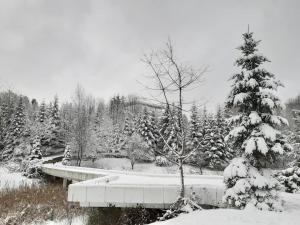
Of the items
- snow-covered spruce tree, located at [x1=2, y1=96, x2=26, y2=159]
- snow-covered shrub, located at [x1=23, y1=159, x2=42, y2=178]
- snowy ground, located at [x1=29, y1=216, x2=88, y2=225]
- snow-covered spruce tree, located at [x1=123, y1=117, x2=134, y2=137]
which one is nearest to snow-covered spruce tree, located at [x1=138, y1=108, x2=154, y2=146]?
snow-covered spruce tree, located at [x1=123, y1=117, x2=134, y2=137]

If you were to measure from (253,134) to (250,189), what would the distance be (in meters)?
1.89

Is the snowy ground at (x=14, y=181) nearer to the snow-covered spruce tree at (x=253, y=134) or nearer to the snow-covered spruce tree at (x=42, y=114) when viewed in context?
the snow-covered spruce tree at (x=253, y=134)

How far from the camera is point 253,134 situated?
941cm

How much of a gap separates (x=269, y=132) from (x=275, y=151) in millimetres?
652

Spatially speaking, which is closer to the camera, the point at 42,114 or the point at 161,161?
the point at 161,161

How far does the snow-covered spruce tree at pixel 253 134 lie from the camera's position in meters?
8.67

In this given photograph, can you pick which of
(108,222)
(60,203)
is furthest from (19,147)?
(108,222)

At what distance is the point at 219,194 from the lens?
A: 1012 cm

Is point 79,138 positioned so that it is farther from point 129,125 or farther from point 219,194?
point 219,194

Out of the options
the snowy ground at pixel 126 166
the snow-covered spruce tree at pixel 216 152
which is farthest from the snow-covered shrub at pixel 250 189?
the snowy ground at pixel 126 166

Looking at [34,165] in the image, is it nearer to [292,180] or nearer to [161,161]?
[161,161]

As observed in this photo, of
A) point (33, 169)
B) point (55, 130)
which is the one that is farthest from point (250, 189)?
point (55, 130)

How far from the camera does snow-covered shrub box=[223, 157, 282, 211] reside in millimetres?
8508

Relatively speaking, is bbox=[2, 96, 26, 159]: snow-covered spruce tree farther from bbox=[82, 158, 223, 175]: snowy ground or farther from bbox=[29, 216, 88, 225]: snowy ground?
bbox=[29, 216, 88, 225]: snowy ground
